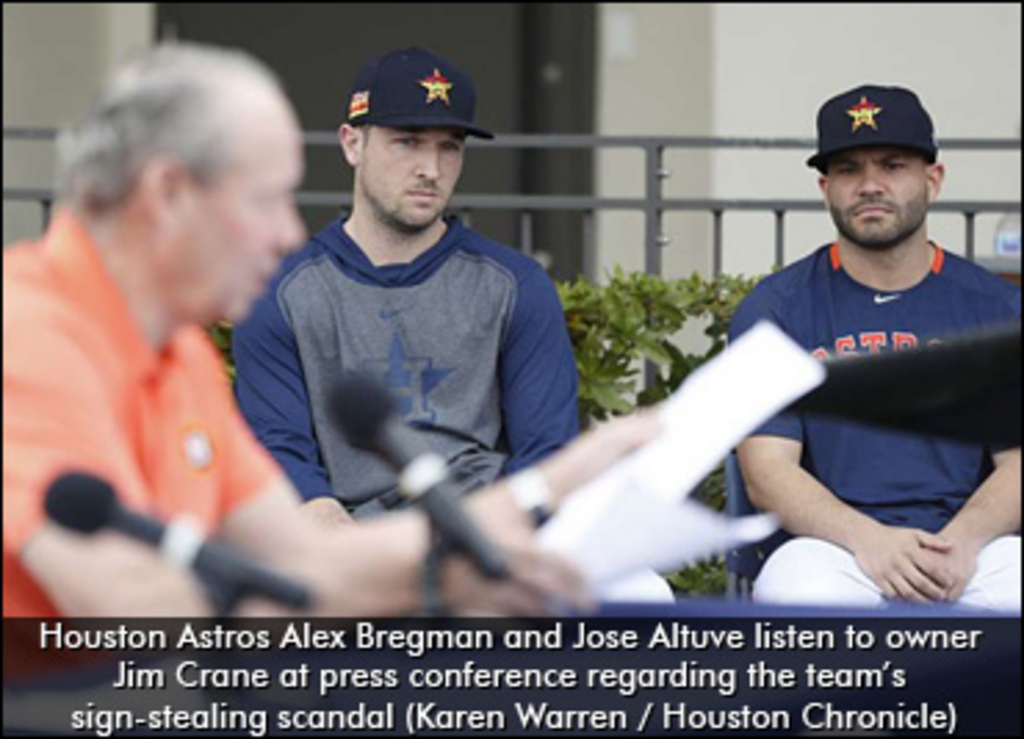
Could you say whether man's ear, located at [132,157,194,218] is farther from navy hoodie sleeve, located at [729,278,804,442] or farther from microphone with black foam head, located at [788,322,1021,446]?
navy hoodie sleeve, located at [729,278,804,442]

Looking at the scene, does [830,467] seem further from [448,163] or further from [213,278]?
[213,278]

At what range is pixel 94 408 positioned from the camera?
205cm

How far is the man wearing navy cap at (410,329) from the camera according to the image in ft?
14.3

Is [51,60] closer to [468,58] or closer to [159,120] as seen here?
[468,58]

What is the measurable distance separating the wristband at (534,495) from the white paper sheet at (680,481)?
35 millimetres

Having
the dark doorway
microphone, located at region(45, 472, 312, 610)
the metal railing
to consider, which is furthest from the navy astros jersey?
the dark doorway

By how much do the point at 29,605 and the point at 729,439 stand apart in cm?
72

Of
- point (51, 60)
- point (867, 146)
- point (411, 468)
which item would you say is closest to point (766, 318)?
point (867, 146)

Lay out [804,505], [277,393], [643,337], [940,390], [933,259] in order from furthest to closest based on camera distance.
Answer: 1. [643,337]
2. [933,259]
3. [277,393]
4. [804,505]
5. [940,390]

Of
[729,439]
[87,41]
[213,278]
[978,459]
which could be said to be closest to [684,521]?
[729,439]

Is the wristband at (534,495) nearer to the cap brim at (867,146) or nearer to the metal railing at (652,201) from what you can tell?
the cap brim at (867,146)

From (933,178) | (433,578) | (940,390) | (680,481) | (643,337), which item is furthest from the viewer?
(643,337)

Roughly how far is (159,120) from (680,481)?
622 mm

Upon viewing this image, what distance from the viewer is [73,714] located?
1981mm
